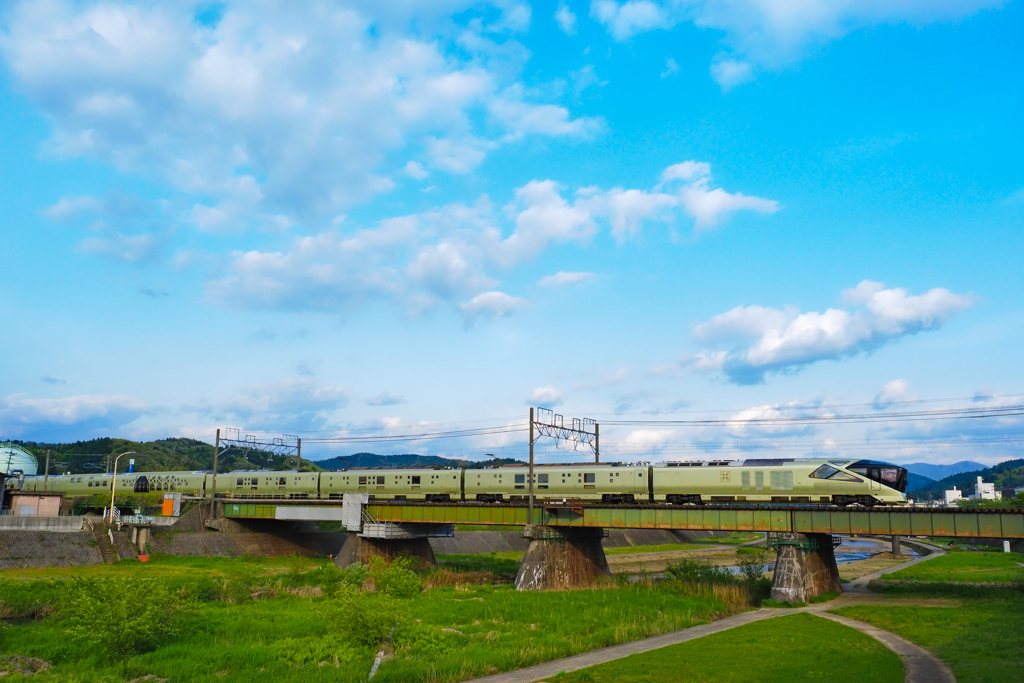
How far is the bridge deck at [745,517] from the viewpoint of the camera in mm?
43656

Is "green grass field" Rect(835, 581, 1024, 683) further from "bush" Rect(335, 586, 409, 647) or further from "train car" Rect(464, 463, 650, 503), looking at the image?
"bush" Rect(335, 586, 409, 647)

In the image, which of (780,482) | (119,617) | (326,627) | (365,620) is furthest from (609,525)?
(119,617)

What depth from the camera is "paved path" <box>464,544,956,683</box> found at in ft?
92.5

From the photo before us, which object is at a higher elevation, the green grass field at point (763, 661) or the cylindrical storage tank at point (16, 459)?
the cylindrical storage tank at point (16, 459)

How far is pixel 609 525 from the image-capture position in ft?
177

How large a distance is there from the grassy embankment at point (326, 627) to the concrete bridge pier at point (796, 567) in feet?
13.0

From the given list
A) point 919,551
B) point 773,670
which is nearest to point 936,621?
point 773,670

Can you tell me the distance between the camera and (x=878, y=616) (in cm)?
4222

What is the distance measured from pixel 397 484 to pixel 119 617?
3662cm

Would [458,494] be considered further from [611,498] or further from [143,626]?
[143,626]

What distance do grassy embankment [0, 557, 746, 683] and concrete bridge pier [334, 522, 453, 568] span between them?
9788 millimetres

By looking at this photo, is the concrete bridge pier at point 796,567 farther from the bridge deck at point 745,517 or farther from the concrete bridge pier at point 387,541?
the concrete bridge pier at point 387,541

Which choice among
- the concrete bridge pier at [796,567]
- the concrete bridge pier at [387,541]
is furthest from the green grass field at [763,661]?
the concrete bridge pier at [387,541]

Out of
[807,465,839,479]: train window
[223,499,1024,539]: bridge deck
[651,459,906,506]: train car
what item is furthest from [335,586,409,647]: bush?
[807,465,839,479]: train window
